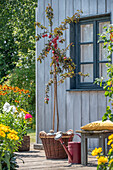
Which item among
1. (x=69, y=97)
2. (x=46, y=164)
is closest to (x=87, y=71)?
(x=69, y=97)

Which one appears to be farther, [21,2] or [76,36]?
[21,2]

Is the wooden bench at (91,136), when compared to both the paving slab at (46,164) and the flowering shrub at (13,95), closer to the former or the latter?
the paving slab at (46,164)

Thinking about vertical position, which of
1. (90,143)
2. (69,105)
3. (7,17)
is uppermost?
(7,17)

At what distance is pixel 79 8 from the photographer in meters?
7.46

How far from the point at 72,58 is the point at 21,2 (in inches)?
396

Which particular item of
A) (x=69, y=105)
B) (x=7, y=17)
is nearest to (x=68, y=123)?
(x=69, y=105)

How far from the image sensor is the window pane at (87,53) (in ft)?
24.2

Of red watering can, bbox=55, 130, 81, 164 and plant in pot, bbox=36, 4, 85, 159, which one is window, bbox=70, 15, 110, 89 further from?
red watering can, bbox=55, 130, 81, 164

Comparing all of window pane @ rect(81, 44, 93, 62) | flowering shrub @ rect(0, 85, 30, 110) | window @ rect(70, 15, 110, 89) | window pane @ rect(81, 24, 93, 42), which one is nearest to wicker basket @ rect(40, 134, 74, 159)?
window @ rect(70, 15, 110, 89)

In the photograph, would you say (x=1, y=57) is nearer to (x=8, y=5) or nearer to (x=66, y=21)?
(x=8, y=5)

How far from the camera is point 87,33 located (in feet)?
24.5

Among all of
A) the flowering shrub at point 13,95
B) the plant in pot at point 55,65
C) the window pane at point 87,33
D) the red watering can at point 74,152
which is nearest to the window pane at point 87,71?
the plant in pot at point 55,65

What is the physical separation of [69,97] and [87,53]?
34.0 inches

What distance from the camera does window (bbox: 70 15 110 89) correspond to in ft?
23.8
